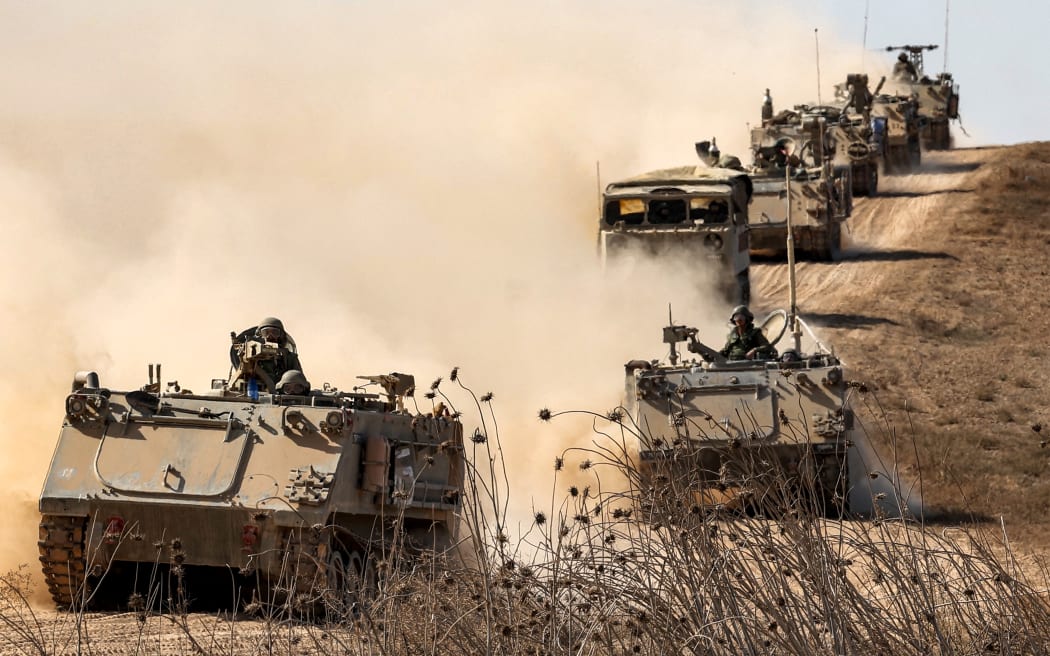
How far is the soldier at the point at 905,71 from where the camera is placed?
53.6 metres

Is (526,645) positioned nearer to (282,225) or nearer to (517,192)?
(282,225)

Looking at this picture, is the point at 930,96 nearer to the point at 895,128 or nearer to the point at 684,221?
the point at 895,128

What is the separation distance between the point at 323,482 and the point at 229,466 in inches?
24.0

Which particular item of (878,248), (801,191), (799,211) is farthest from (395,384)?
(878,248)

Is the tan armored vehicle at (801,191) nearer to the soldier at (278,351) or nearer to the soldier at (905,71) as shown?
the soldier at (278,351)

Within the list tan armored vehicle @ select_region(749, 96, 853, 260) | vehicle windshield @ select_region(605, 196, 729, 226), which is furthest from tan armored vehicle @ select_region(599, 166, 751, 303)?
tan armored vehicle @ select_region(749, 96, 853, 260)

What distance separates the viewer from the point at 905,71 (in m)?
53.7

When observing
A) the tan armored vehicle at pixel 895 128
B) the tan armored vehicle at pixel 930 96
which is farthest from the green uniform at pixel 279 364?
the tan armored vehicle at pixel 930 96

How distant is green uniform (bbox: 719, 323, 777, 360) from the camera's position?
17.0m

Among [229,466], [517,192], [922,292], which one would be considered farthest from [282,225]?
[229,466]

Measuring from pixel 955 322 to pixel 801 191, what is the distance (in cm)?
517

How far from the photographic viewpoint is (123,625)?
10992 mm

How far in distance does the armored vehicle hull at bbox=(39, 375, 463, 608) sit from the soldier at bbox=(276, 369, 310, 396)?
220 millimetres

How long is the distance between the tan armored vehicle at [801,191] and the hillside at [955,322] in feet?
1.75
